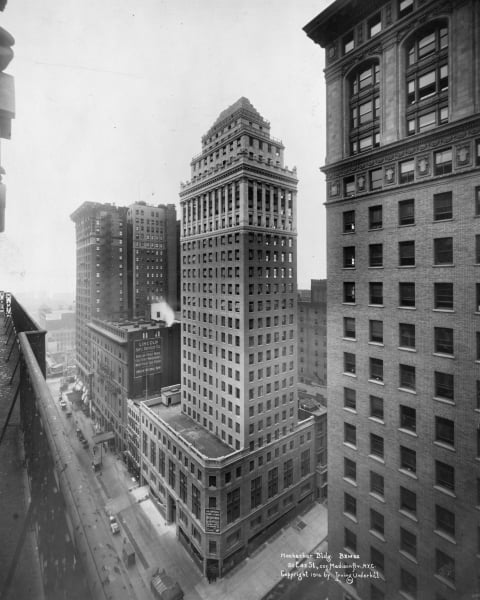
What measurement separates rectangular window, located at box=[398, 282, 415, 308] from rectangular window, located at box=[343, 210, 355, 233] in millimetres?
5242

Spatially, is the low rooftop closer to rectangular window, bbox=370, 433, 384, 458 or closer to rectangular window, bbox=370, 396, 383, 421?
rectangular window, bbox=370, 433, 384, 458

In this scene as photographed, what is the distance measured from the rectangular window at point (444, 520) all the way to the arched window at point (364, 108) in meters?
22.9

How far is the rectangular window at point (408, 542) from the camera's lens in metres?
19.4

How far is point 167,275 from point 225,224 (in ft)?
185

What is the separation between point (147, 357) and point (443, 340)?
54.4 m

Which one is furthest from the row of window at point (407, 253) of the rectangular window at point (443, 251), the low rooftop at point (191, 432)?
the low rooftop at point (191, 432)

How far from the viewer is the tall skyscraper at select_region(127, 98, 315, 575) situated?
39344 millimetres

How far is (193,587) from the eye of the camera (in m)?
35.2

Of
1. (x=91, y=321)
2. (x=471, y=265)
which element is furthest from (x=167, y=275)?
(x=471, y=265)

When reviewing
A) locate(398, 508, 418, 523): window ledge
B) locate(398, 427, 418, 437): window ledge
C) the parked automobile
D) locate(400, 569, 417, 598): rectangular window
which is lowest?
the parked automobile

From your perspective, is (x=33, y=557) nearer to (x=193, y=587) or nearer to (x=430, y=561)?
(x=430, y=561)

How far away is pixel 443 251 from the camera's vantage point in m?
18.1

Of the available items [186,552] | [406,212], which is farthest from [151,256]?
[406,212]

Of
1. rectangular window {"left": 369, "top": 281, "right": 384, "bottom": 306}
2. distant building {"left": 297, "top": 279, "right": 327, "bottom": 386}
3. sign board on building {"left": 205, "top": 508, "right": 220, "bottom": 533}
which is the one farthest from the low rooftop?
distant building {"left": 297, "top": 279, "right": 327, "bottom": 386}
